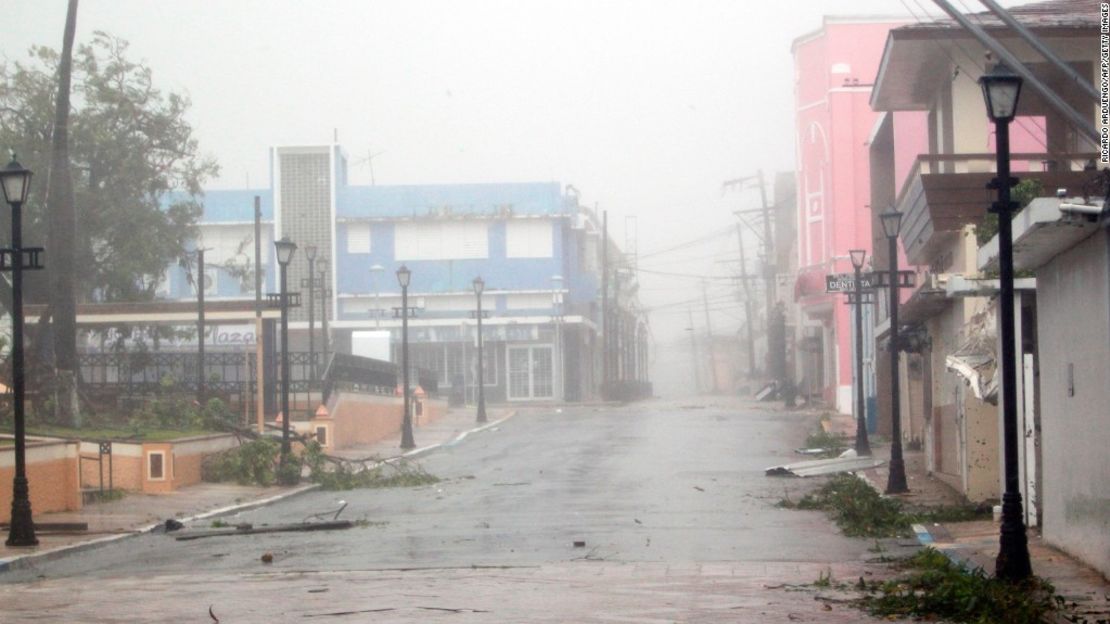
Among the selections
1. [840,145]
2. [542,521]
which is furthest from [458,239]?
[542,521]

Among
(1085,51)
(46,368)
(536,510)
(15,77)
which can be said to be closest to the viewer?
(536,510)

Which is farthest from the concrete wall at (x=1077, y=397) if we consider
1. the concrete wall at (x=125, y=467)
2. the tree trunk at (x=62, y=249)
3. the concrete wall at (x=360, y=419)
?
the concrete wall at (x=360, y=419)

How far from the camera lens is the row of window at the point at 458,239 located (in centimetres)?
7456

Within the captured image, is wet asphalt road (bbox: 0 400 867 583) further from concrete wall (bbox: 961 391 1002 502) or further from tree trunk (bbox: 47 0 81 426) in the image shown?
tree trunk (bbox: 47 0 81 426)

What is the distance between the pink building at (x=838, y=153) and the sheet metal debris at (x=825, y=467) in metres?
21.5

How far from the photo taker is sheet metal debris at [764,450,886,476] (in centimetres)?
2758

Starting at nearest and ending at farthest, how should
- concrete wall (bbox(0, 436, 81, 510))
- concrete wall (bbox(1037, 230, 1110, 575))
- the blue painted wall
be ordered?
concrete wall (bbox(1037, 230, 1110, 575)), concrete wall (bbox(0, 436, 81, 510)), the blue painted wall

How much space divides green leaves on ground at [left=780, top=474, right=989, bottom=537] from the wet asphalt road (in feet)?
1.11

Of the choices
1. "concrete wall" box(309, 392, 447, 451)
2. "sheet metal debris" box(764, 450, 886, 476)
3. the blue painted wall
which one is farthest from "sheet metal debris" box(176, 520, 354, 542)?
the blue painted wall

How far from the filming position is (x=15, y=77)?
38.9 meters

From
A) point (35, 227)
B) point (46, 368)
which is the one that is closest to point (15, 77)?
point (35, 227)

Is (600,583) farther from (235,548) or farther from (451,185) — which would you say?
(451,185)

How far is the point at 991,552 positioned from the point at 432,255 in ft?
203

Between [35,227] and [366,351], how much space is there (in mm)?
20086
